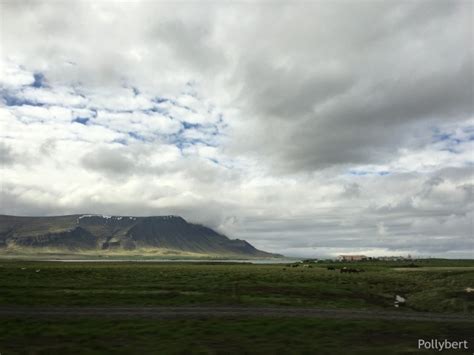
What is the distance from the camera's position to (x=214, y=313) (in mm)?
34562

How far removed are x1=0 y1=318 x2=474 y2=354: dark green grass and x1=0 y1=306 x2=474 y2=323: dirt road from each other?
2398 millimetres

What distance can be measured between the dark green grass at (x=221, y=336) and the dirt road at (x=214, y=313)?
2.40 metres

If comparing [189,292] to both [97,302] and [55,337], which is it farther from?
[55,337]

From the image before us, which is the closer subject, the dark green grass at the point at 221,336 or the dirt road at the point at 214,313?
the dark green grass at the point at 221,336

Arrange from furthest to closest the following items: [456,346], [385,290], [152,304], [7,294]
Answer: [385,290] < [7,294] < [152,304] < [456,346]

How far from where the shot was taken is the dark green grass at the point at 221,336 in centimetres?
2259

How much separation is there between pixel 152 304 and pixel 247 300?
10172 mm

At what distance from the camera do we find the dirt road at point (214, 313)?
1302 inches

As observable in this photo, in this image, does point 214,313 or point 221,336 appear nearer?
point 221,336

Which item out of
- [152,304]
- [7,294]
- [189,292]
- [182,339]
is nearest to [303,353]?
[182,339]

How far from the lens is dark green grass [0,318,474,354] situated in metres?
22.6

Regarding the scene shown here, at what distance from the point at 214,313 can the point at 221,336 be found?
8745mm

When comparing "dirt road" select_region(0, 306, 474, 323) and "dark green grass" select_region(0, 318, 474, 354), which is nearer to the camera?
"dark green grass" select_region(0, 318, 474, 354)

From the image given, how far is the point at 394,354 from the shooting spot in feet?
69.9
